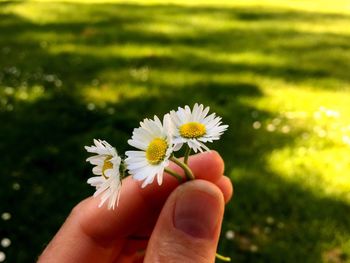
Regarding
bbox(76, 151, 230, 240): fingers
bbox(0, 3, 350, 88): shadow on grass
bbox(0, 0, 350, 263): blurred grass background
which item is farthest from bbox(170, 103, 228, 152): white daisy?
bbox(0, 3, 350, 88): shadow on grass

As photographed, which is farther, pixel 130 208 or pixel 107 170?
pixel 130 208

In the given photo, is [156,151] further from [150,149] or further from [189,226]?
[189,226]

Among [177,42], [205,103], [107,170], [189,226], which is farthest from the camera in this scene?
[177,42]

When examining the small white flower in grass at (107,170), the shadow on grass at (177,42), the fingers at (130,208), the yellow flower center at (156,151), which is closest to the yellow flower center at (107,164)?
the small white flower in grass at (107,170)

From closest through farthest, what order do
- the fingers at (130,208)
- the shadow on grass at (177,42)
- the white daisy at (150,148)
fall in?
1. the white daisy at (150,148)
2. the fingers at (130,208)
3. the shadow on grass at (177,42)

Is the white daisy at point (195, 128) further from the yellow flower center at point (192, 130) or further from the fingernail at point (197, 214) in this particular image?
the fingernail at point (197, 214)

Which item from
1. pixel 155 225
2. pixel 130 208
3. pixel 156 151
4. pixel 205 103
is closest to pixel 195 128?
pixel 156 151
